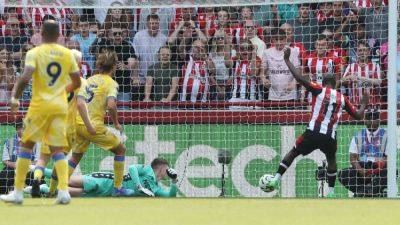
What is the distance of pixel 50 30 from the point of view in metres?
10.9

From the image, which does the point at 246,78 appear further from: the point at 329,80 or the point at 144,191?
the point at 144,191

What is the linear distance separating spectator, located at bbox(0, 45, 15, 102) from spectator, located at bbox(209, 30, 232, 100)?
3092 millimetres

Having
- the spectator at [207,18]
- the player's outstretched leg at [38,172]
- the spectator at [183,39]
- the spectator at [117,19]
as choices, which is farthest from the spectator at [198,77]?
the player's outstretched leg at [38,172]

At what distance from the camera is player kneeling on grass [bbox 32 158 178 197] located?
14.8 meters

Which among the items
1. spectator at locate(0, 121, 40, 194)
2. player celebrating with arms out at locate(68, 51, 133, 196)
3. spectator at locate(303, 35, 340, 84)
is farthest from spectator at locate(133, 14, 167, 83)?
player celebrating with arms out at locate(68, 51, 133, 196)

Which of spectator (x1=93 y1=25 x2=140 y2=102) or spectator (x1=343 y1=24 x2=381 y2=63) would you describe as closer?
spectator (x1=343 y1=24 x2=381 y2=63)

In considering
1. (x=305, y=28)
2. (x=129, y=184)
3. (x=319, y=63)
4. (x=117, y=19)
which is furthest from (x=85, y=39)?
(x=319, y=63)

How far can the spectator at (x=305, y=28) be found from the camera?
16812 millimetres

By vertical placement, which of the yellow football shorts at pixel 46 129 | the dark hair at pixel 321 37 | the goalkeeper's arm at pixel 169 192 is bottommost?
the goalkeeper's arm at pixel 169 192

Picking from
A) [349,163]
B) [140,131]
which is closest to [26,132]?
[140,131]

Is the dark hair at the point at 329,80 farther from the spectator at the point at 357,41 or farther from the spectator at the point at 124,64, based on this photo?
the spectator at the point at 124,64

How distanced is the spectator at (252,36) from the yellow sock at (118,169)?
3.66 metres

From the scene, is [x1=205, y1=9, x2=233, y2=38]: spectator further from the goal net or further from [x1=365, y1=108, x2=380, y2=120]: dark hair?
[x1=365, y1=108, x2=380, y2=120]: dark hair

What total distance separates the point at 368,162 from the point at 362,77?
131 cm
